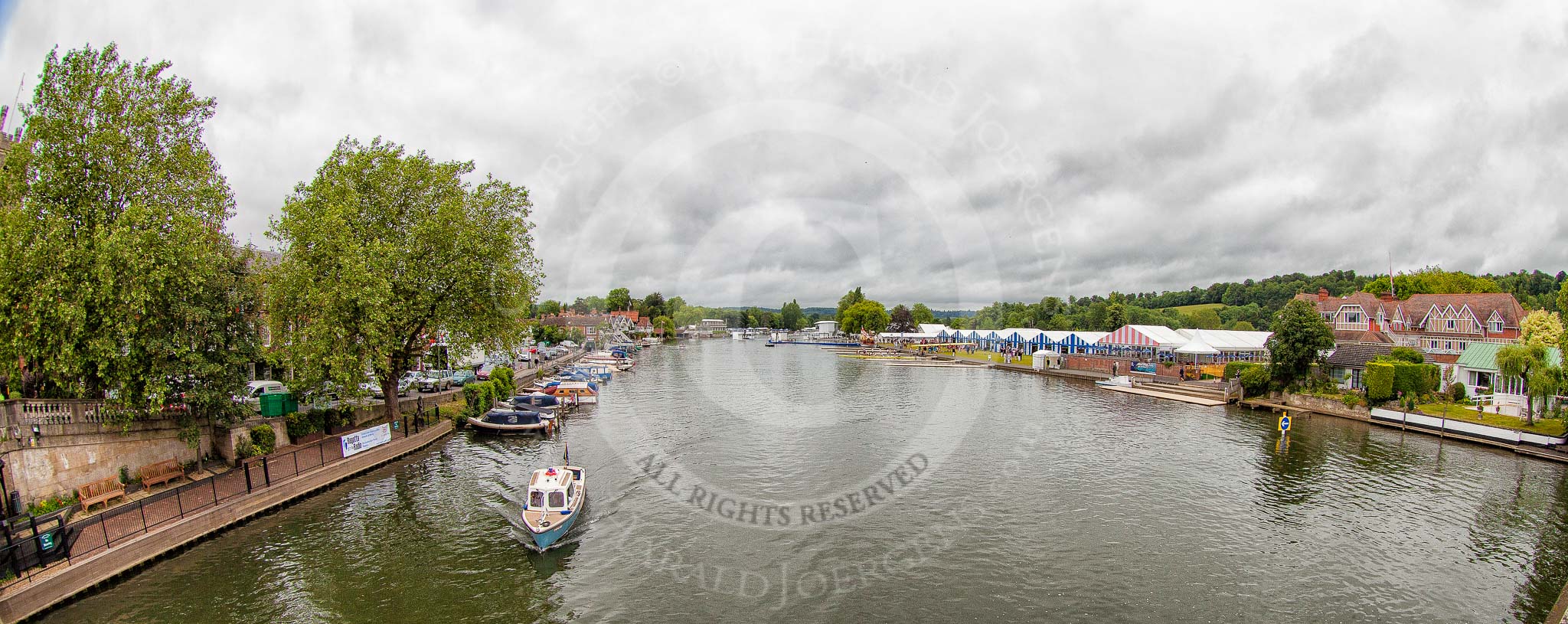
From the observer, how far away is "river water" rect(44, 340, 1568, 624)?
14125 millimetres

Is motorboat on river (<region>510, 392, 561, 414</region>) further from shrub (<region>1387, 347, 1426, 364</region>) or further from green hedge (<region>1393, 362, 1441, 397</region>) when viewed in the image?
shrub (<region>1387, 347, 1426, 364</region>)

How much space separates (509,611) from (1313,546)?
21793mm

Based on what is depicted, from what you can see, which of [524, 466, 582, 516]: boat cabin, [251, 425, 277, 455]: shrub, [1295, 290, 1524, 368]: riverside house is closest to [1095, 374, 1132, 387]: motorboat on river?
[1295, 290, 1524, 368]: riverside house

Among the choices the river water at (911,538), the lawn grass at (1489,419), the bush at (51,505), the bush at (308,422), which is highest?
the bush at (308,422)

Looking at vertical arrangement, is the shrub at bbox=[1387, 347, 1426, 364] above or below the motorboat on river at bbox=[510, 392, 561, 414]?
above

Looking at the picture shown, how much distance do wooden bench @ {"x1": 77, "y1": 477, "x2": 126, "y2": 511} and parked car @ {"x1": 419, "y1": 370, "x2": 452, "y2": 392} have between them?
70.5 feet

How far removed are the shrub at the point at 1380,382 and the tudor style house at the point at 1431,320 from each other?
39.7 feet

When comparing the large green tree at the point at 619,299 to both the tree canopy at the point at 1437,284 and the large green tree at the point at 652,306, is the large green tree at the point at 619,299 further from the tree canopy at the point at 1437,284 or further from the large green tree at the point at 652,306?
the tree canopy at the point at 1437,284

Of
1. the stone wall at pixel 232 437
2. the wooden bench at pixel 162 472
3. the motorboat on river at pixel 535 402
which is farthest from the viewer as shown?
the motorboat on river at pixel 535 402

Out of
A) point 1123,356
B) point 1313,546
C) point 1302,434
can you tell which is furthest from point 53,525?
point 1123,356

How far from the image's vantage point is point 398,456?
26297mm

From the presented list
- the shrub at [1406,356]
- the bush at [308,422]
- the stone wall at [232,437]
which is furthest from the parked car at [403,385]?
the shrub at [1406,356]

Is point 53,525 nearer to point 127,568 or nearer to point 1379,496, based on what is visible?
point 127,568

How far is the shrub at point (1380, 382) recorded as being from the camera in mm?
36219
